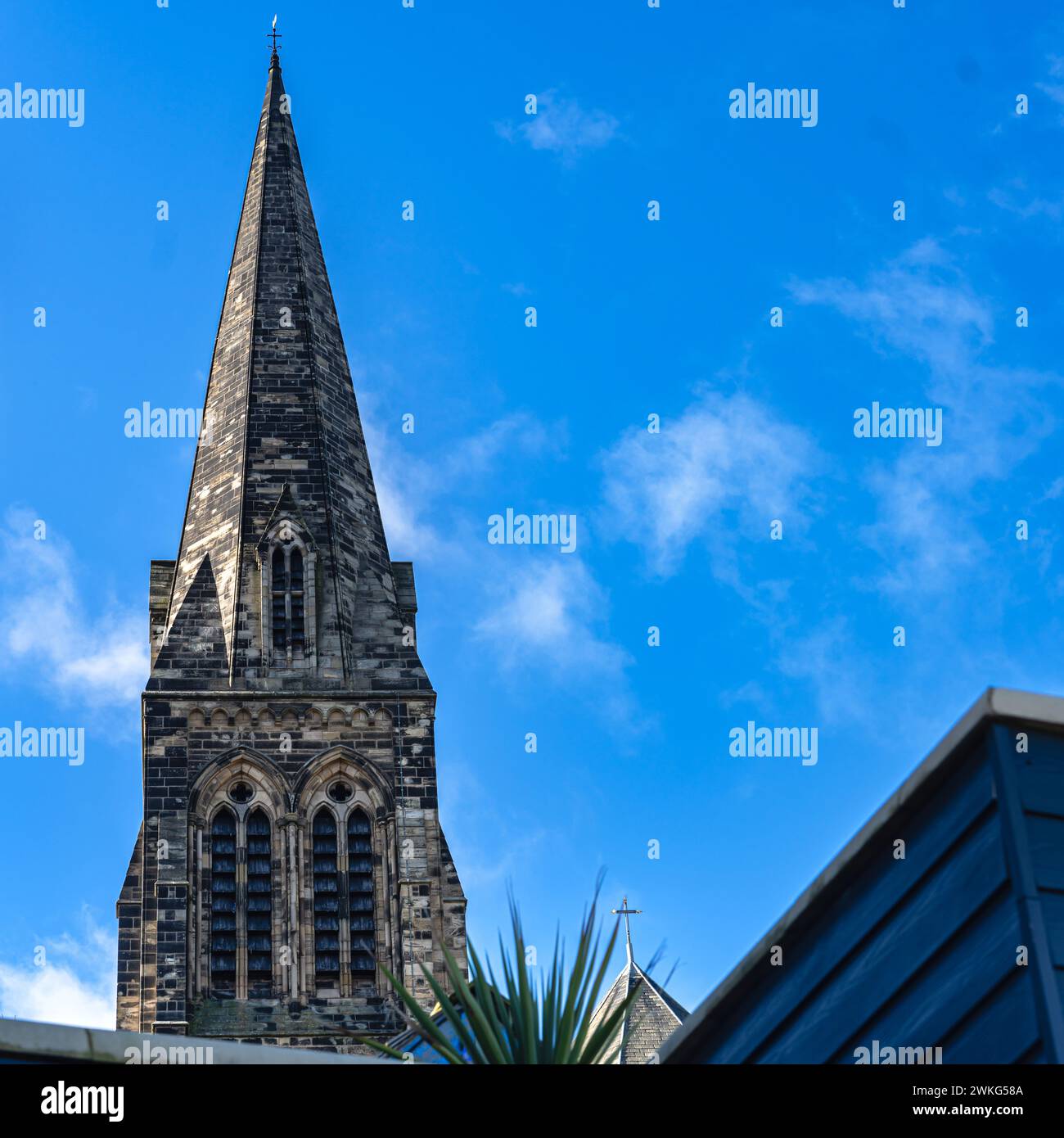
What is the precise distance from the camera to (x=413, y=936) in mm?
33625

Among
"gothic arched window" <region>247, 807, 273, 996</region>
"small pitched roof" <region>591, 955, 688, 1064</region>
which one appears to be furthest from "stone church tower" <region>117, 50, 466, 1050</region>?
"small pitched roof" <region>591, 955, 688, 1064</region>

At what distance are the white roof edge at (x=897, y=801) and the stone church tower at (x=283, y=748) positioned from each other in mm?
20207

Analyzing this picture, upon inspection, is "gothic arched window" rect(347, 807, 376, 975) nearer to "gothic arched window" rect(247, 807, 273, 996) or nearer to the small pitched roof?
"gothic arched window" rect(247, 807, 273, 996)

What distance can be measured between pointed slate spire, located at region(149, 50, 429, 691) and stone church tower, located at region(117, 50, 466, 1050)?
4 centimetres

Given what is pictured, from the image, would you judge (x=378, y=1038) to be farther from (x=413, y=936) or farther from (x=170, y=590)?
(x=170, y=590)

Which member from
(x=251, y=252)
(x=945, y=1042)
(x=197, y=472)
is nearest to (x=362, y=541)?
(x=197, y=472)

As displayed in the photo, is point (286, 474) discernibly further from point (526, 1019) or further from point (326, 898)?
point (526, 1019)

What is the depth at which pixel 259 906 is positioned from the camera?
112 ft

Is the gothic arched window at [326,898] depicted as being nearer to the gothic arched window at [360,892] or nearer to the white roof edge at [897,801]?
the gothic arched window at [360,892]

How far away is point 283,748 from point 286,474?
17.3 ft

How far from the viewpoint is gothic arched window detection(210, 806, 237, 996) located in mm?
33188

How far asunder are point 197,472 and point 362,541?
10.1 ft
